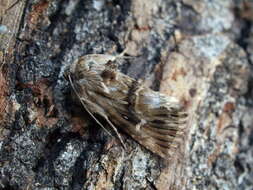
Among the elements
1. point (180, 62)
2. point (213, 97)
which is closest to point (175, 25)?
point (180, 62)

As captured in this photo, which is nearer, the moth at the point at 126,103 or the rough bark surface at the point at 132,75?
the rough bark surface at the point at 132,75

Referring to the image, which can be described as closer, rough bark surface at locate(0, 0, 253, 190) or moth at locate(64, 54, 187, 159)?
rough bark surface at locate(0, 0, 253, 190)

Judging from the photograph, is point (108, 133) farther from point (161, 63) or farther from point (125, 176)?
point (161, 63)
